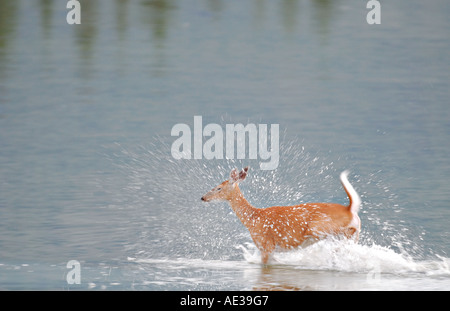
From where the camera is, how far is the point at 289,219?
590cm

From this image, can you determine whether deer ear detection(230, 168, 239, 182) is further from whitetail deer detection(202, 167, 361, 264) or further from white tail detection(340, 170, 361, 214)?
white tail detection(340, 170, 361, 214)

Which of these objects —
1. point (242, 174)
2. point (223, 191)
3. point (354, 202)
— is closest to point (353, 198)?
point (354, 202)

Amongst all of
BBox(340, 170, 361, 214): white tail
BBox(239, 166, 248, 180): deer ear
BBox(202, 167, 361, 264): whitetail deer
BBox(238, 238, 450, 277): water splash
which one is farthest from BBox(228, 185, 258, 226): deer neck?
BBox(340, 170, 361, 214): white tail

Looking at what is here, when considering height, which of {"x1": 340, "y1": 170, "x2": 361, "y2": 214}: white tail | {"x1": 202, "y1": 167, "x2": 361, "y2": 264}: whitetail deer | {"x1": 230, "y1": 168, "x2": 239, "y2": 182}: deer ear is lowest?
{"x1": 202, "y1": 167, "x2": 361, "y2": 264}: whitetail deer

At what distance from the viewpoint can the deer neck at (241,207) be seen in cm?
614

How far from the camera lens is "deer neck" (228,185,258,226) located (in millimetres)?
6145

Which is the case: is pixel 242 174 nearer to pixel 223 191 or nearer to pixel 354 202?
pixel 223 191

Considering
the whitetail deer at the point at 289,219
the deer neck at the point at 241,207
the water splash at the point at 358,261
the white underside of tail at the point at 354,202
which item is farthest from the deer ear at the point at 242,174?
the white underside of tail at the point at 354,202

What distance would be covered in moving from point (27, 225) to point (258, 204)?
6.49 ft

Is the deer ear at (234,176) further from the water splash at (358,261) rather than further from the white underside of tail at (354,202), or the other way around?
the white underside of tail at (354,202)

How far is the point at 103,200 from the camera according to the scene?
7.83 metres
